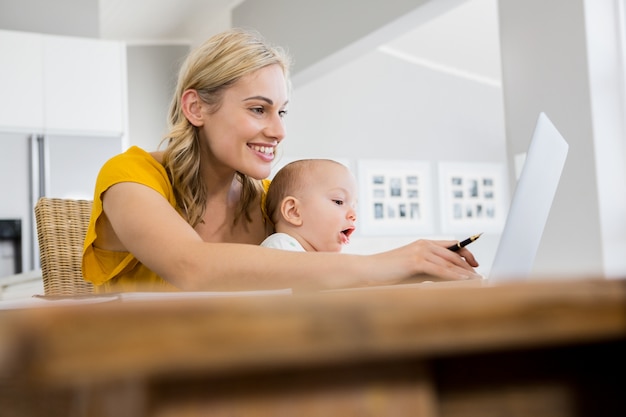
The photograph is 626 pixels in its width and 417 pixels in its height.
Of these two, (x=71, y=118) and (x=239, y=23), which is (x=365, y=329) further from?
(x=239, y=23)

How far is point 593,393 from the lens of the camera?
414 millimetres

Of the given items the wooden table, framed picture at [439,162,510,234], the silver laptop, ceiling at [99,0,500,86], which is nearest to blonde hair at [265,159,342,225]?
the silver laptop

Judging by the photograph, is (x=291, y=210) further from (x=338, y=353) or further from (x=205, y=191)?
(x=338, y=353)

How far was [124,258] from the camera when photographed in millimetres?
1918

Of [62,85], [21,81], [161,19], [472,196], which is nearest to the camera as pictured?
[21,81]

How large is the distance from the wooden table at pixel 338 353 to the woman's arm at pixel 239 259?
2.74 ft

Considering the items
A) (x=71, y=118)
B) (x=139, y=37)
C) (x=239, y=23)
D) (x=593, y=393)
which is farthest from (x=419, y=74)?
(x=593, y=393)

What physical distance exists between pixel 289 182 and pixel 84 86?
12.2 feet

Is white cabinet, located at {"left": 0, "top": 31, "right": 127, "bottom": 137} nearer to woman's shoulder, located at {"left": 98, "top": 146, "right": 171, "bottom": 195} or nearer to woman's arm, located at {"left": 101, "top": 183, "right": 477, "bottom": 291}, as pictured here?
woman's shoulder, located at {"left": 98, "top": 146, "right": 171, "bottom": 195}

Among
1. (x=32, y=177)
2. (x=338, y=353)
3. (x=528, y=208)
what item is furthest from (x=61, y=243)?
(x=32, y=177)

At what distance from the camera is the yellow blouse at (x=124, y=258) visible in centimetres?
176

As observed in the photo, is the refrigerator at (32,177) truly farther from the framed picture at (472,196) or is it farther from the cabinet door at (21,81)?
the framed picture at (472,196)

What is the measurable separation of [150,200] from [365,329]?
1.37 m

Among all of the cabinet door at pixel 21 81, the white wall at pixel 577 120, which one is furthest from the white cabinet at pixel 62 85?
the white wall at pixel 577 120
